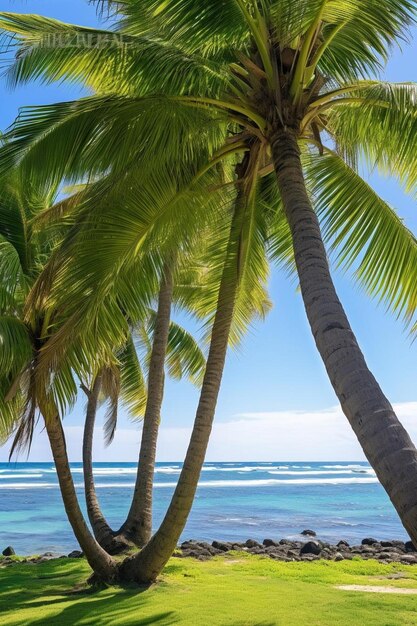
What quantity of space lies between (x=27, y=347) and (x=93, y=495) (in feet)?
16.4

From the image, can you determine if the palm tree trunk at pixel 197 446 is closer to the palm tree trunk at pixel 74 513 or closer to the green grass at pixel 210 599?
the palm tree trunk at pixel 74 513

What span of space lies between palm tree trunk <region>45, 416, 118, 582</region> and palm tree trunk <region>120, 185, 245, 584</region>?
29cm

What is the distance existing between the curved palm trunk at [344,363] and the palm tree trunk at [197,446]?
9.80ft

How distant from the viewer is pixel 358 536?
2709 cm

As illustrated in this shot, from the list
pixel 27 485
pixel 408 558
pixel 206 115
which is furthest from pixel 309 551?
pixel 27 485

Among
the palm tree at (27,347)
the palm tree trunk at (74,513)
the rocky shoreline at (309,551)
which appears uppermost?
the palm tree at (27,347)

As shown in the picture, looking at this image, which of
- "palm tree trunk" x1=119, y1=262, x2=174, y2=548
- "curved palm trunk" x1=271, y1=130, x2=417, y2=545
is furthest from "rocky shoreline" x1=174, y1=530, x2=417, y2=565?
"curved palm trunk" x1=271, y1=130, x2=417, y2=545

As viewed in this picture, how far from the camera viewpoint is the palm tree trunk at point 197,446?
31.1 feet

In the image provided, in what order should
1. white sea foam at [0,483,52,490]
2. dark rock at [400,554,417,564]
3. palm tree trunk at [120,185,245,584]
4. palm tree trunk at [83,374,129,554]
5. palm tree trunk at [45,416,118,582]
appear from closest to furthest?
palm tree trunk at [120,185,245,584], palm tree trunk at [45,416,118,582], palm tree trunk at [83,374,129,554], dark rock at [400,554,417,564], white sea foam at [0,483,52,490]

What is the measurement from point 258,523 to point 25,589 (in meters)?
23.6

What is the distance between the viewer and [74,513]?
1057 centimetres

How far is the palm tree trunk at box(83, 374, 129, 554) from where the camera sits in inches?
484

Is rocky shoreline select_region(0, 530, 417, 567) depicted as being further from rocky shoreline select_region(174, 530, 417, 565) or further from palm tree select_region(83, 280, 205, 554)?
palm tree select_region(83, 280, 205, 554)

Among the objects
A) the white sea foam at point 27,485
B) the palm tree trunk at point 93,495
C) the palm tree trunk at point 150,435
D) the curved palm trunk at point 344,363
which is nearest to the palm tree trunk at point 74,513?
the palm tree trunk at point 93,495
